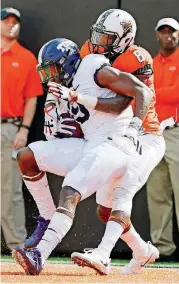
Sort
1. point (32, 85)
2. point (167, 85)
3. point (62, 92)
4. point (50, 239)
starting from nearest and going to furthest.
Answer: point (50, 239) → point (62, 92) → point (167, 85) → point (32, 85)

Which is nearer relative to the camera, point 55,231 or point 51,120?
point 55,231

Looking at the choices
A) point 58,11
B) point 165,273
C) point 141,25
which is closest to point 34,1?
point 58,11

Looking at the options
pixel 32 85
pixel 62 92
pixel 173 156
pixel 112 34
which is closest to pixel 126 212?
pixel 62 92

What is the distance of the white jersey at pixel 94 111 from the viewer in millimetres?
6410

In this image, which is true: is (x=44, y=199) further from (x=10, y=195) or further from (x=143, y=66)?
(x=10, y=195)

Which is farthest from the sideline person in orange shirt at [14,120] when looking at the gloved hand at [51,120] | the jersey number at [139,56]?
the jersey number at [139,56]

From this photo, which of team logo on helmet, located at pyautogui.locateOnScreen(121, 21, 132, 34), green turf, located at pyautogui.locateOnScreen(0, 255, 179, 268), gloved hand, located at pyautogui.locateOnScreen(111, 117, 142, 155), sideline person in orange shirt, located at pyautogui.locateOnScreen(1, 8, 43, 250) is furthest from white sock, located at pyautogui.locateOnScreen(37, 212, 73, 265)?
sideline person in orange shirt, located at pyautogui.locateOnScreen(1, 8, 43, 250)

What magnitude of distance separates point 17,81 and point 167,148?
1.60 meters

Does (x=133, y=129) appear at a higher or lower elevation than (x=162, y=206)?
higher

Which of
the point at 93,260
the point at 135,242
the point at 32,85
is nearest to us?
the point at 93,260

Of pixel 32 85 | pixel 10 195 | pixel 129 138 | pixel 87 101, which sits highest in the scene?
pixel 87 101

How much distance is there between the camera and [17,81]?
9016 mm

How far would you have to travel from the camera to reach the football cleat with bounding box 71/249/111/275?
226 inches

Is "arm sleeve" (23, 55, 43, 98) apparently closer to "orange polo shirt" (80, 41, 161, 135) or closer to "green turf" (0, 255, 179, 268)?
"green turf" (0, 255, 179, 268)
